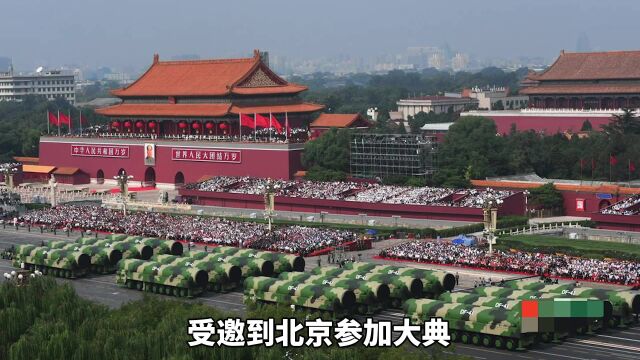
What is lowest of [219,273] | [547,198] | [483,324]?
[483,324]

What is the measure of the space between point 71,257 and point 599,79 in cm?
7056

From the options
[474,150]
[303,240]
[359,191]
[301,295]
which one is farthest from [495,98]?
[301,295]

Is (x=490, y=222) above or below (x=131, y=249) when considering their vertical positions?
above

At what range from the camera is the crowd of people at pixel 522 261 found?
58.0m

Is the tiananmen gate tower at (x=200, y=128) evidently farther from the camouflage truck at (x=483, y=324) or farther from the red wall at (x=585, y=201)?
the camouflage truck at (x=483, y=324)

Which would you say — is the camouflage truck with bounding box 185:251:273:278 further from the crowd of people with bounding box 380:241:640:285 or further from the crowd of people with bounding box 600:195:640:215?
the crowd of people with bounding box 600:195:640:215

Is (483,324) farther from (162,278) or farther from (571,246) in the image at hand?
(571,246)

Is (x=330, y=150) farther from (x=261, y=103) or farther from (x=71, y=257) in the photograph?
(x=71, y=257)

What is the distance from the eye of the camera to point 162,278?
57.9 metres

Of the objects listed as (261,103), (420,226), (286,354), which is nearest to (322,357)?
(286,354)

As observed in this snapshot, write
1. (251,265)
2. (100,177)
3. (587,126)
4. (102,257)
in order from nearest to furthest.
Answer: (251,265) < (102,257) < (100,177) < (587,126)

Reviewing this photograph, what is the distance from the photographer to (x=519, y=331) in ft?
148

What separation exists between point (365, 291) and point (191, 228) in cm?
2665

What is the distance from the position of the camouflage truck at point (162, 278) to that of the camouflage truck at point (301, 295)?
4.24 metres
